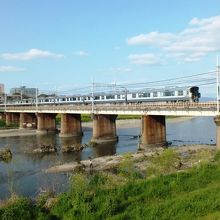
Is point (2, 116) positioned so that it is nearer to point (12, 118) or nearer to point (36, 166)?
point (12, 118)

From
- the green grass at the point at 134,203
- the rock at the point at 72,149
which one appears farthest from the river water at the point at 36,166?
the green grass at the point at 134,203

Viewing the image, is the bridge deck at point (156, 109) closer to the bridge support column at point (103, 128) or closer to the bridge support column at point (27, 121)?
the bridge support column at point (103, 128)

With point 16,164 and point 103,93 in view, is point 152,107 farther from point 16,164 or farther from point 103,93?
point 103,93

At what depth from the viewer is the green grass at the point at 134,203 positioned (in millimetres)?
15180

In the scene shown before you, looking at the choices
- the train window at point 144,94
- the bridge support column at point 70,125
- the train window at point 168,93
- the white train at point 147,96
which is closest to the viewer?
the white train at point 147,96

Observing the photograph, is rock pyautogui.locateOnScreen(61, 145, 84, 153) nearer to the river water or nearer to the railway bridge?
the river water

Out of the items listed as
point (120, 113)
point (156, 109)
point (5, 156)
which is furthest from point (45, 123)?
point (156, 109)

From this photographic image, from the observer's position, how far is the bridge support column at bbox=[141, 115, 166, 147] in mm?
48312

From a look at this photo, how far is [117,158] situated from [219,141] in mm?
10134

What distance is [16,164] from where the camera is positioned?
38.7 m

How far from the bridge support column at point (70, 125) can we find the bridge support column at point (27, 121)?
2173 centimetres

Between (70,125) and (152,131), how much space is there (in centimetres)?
2293

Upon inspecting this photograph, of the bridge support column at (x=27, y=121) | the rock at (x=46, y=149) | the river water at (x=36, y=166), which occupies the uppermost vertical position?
the bridge support column at (x=27, y=121)

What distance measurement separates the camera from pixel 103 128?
5800cm
